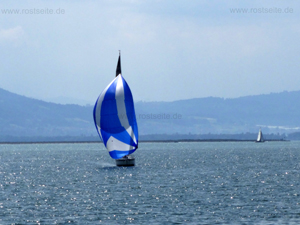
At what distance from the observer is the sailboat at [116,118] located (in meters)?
84.9

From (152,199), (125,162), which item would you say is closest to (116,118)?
(125,162)

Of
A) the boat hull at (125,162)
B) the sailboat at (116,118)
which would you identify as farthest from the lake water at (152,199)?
the boat hull at (125,162)

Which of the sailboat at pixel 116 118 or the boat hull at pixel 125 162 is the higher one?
the sailboat at pixel 116 118

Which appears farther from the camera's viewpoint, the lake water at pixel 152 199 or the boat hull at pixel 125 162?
the boat hull at pixel 125 162

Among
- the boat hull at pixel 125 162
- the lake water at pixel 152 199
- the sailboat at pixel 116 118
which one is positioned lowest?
the lake water at pixel 152 199

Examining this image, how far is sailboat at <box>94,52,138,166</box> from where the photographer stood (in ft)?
279

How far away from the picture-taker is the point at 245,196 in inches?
2267

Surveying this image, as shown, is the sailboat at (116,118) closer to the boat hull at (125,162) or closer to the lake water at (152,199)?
the boat hull at (125,162)

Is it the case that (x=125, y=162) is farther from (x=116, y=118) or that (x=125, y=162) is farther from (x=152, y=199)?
(x=152, y=199)

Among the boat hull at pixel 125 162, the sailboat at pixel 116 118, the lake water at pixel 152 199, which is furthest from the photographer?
the boat hull at pixel 125 162

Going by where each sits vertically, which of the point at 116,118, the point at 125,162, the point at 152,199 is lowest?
the point at 152,199

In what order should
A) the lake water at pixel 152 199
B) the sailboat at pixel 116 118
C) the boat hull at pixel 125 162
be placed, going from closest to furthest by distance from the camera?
the lake water at pixel 152 199 < the sailboat at pixel 116 118 < the boat hull at pixel 125 162

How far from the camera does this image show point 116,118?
279ft

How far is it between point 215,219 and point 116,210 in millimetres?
9572
